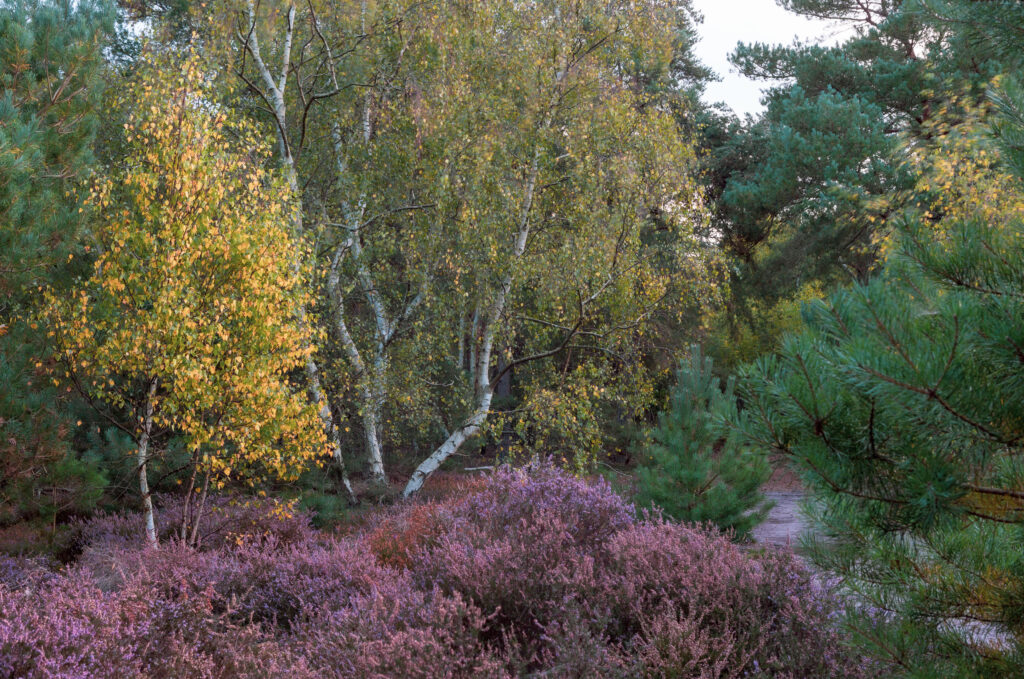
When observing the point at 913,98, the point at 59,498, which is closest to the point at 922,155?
the point at 913,98

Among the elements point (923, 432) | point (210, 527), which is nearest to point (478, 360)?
point (210, 527)

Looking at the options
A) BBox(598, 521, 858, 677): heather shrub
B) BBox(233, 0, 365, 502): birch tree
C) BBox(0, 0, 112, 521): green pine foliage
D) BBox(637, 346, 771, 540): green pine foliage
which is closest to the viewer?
BBox(598, 521, 858, 677): heather shrub

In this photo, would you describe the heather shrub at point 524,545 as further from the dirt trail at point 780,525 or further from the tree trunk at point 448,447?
the tree trunk at point 448,447

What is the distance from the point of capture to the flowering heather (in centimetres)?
370

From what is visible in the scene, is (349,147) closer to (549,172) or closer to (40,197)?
(549,172)

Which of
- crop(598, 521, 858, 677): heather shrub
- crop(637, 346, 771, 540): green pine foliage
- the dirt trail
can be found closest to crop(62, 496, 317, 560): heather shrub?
crop(637, 346, 771, 540): green pine foliage

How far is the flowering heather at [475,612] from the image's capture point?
3695mm

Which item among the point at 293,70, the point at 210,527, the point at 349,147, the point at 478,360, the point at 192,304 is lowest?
the point at 210,527

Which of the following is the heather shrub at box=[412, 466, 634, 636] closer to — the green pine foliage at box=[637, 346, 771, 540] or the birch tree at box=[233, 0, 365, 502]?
the green pine foliage at box=[637, 346, 771, 540]

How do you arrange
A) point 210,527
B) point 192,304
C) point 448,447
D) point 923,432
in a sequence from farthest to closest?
1. point 448,447
2. point 210,527
3. point 192,304
4. point 923,432

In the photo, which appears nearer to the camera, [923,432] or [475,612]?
[923,432]

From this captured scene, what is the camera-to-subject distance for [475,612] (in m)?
4.10

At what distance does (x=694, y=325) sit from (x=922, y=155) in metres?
6.91

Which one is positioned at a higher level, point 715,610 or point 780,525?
point 715,610
